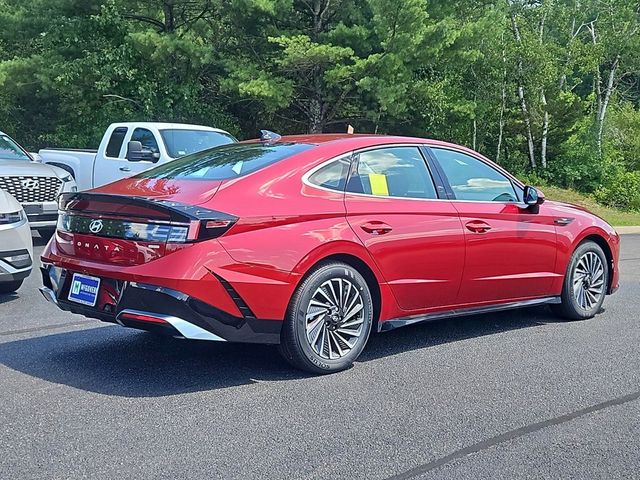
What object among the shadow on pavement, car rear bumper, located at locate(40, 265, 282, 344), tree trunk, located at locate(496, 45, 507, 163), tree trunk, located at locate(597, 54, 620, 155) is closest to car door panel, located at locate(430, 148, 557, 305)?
car rear bumper, located at locate(40, 265, 282, 344)

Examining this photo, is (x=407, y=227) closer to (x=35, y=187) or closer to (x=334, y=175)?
(x=334, y=175)

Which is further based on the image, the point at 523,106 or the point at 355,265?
the point at 523,106

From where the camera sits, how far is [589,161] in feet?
86.6

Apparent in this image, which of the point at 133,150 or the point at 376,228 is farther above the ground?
the point at 376,228

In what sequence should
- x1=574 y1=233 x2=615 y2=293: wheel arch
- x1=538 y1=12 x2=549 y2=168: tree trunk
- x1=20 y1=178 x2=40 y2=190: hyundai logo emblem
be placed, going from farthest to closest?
x1=538 y1=12 x2=549 y2=168: tree trunk → x1=20 y1=178 x2=40 y2=190: hyundai logo emblem → x1=574 y1=233 x2=615 y2=293: wheel arch

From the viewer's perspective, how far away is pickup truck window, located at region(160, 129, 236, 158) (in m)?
12.4

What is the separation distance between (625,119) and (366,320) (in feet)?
87.1

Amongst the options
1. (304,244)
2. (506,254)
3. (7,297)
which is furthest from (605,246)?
(7,297)

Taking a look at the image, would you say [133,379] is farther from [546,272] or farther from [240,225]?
[546,272]

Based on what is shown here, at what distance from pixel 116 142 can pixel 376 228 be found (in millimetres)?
9120

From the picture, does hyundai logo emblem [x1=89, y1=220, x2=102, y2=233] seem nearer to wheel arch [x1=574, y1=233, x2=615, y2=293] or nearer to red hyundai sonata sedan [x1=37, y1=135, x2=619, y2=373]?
red hyundai sonata sedan [x1=37, y1=135, x2=619, y2=373]

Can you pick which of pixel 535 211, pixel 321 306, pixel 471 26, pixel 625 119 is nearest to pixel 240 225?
pixel 321 306

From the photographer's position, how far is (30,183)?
10656mm

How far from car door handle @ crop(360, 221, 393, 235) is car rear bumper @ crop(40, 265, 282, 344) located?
3.05 feet
